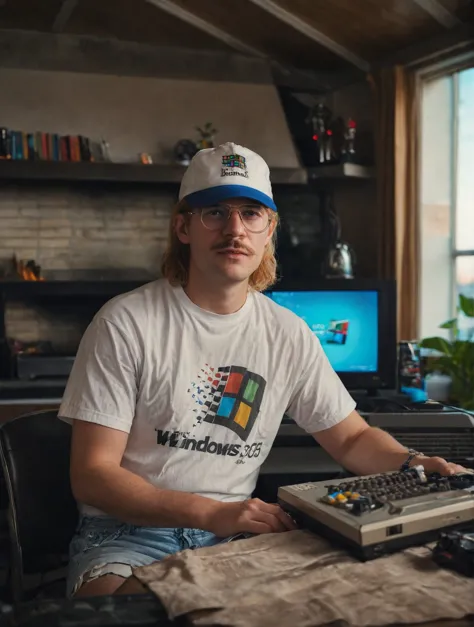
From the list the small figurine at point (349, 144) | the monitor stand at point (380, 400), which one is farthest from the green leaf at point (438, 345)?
the small figurine at point (349, 144)

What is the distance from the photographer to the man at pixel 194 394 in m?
1.25

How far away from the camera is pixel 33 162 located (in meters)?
3.33

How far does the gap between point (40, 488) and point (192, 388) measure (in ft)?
1.37

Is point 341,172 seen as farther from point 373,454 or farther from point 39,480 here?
point 39,480

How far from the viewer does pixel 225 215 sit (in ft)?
4.89

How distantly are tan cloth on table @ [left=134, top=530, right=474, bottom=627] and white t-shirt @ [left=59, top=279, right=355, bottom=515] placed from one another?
1.32ft

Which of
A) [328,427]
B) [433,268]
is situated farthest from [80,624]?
→ [433,268]

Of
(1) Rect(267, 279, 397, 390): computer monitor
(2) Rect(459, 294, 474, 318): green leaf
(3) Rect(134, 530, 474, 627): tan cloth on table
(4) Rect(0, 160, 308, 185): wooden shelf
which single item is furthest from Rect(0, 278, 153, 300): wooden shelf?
(3) Rect(134, 530, 474, 627): tan cloth on table

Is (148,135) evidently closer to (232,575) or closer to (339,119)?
(339,119)

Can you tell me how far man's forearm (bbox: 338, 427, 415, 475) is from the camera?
1393 millimetres

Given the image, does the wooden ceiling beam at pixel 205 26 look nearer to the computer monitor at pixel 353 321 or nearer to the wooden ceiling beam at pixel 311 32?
the wooden ceiling beam at pixel 311 32

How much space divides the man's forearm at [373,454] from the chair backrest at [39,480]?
0.62m

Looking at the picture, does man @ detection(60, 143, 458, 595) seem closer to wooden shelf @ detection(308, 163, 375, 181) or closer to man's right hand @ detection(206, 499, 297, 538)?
man's right hand @ detection(206, 499, 297, 538)

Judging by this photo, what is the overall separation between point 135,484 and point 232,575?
14.7 inches
